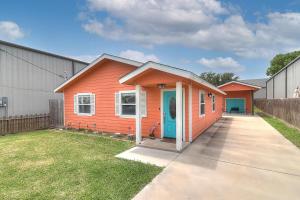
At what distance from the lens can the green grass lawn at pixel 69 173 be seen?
352 cm

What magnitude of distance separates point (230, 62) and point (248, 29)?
76.9ft

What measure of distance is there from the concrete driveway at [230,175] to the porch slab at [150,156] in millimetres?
246

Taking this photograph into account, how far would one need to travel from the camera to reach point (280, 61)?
48.4 meters

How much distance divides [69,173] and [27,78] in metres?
10.2

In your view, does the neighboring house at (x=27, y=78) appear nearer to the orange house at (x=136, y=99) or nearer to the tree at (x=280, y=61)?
the orange house at (x=136, y=99)

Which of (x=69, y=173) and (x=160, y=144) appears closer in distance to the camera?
(x=69, y=173)

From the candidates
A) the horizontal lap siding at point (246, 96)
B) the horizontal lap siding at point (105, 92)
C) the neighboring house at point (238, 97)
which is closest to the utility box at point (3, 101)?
the horizontal lap siding at point (105, 92)

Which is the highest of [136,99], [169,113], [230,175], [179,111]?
[136,99]

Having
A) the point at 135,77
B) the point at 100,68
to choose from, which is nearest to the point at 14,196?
the point at 135,77

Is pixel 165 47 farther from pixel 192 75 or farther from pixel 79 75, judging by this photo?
pixel 192 75

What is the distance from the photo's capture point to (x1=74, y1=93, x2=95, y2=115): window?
9984 millimetres

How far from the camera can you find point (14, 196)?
341 cm

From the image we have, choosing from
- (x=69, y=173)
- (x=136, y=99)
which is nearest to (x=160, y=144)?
(x=136, y=99)

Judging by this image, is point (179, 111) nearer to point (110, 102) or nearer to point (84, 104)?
point (110, 102)
